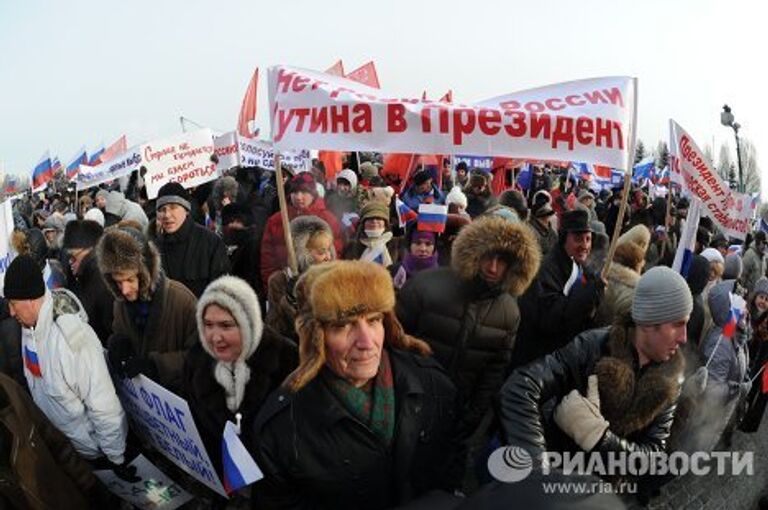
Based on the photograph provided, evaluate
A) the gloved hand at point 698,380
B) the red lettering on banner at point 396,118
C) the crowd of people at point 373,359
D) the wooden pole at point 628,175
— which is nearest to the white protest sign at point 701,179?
the crowd of people at point 373,359

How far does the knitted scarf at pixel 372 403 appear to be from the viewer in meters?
2.18

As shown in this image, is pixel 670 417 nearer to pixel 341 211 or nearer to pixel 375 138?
pixel 375 138

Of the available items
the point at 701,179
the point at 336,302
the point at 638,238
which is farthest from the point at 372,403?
the point at 701,179

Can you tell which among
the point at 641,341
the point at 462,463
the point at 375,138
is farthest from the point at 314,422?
the point at 375,138

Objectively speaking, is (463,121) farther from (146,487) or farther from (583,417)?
(146,487)

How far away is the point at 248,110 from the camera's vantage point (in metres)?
12.5

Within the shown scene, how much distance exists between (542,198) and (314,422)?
5583 millimetres

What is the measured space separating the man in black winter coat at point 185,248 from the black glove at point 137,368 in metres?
1.83

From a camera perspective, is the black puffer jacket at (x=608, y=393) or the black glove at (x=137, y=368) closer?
the black puffer jacket at (x=608, y=393)

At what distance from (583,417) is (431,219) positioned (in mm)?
2497

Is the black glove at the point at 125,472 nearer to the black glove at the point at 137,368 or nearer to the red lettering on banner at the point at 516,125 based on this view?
the black glove at the point at 137,368

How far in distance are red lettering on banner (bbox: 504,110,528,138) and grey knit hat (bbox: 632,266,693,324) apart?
1702mm

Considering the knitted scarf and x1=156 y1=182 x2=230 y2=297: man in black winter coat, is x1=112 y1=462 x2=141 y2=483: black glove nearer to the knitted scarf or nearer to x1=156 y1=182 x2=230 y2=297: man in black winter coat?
the knitted scarf

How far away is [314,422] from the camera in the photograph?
84.4 inches
